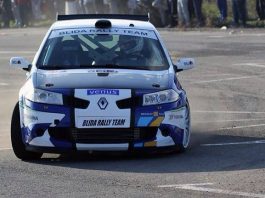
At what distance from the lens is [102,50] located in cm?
1176

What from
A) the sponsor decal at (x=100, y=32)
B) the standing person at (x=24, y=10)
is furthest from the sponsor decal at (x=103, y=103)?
the standing person at (x=24, y=10)

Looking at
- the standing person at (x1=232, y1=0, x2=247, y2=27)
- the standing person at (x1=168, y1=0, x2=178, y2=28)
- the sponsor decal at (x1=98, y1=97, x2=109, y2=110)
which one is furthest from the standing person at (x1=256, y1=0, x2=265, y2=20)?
the sponsor decal at (x1=98, y1=97, x2=109, y2=110)

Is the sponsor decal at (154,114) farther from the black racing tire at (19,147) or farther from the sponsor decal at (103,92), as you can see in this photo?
the black racing tire at (19,147)

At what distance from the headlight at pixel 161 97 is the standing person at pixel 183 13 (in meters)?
20.5

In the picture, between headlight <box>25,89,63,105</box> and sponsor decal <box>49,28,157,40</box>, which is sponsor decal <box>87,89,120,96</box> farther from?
sponsor decal <box>49,28,157,40</box>

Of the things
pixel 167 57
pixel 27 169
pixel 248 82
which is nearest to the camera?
pixel 27 169

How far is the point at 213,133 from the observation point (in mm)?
12820

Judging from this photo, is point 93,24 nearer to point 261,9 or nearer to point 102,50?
point 102,50

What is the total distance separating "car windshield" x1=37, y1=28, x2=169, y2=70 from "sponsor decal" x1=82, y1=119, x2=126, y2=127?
42.6 inches

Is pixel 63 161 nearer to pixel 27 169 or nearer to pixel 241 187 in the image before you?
pixel 27 169

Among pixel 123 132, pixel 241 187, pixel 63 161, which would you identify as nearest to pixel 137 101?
pixel 123 132

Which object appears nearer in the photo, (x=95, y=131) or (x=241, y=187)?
(x=241, y=187)

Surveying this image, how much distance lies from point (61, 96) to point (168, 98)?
3.83 ft

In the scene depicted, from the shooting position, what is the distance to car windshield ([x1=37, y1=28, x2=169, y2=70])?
37.7ft
